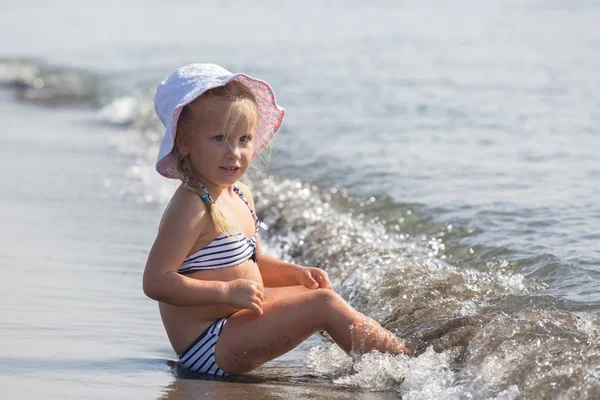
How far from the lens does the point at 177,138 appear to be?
3695 mm

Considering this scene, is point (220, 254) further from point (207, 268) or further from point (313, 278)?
point (313, 278)

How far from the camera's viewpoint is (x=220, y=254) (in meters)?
3.72

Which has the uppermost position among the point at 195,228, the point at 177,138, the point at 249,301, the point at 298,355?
the point at 177,138

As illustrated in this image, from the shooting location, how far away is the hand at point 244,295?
351 cm

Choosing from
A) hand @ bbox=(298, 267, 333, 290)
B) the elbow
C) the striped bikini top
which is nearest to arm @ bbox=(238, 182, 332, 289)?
hand @ bbox=(298, 267, 333, 290)

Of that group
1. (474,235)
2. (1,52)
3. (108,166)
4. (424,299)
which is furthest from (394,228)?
(1,52)

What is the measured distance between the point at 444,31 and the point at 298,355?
16.1 metres

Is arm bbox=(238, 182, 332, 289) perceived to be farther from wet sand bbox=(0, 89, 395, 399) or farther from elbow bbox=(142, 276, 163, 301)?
elbow bbox=(142, 276, 163, 301)

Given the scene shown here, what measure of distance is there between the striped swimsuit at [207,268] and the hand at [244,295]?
0.19 metres

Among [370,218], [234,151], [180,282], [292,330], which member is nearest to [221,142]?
[234,151]

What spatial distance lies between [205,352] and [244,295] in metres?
0.33

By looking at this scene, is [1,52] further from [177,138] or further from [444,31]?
[177,138]

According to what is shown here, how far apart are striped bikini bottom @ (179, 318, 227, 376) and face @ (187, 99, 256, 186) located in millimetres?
617

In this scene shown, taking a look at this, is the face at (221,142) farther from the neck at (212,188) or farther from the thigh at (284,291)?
the thigh at (284,291)
